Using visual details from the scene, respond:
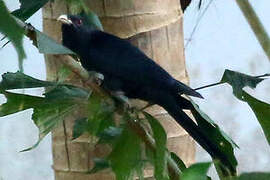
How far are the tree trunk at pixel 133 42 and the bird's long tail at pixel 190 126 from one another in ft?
0.50

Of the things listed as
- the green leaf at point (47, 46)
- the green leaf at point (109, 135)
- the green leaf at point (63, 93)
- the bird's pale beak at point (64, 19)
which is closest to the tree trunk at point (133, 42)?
the bird's pale beak at point (64, 19)

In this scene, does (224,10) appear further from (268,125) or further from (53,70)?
(268,125)

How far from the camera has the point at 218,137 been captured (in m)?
1.08

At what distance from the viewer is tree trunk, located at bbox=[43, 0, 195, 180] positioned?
1333mm

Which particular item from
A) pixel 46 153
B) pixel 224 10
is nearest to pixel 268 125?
pixel 224 10

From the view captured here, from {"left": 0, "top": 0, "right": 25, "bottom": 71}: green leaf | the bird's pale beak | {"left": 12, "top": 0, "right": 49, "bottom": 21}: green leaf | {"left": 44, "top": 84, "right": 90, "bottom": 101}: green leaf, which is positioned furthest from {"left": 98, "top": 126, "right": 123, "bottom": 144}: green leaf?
{"left": 0, "top": 0, "right": 25, "bottom": 71}: green leaf

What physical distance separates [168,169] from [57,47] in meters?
0.31

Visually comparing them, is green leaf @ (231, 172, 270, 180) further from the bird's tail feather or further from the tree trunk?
the tree trunk

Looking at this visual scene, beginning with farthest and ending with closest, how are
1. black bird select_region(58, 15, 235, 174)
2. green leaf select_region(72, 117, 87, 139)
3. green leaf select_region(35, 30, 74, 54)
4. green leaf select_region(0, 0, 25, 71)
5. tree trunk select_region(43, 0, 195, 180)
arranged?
tree trunk select_region(43, 0, 195, 180)
black bird select_region(58, 15, 235, 174)
green leaf select_region(72, 117, 87, 139)
green leaf select_region(35, 30, 74, 54)
green leaf select_region(0, 0, 25, 71)

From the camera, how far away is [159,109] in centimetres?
139

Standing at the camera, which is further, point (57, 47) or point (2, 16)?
point (57, 47)

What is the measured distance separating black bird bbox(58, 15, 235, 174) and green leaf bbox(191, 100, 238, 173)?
1.7 inches

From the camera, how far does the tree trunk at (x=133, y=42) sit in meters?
1.33

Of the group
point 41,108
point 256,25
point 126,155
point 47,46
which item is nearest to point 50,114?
point 41,108
